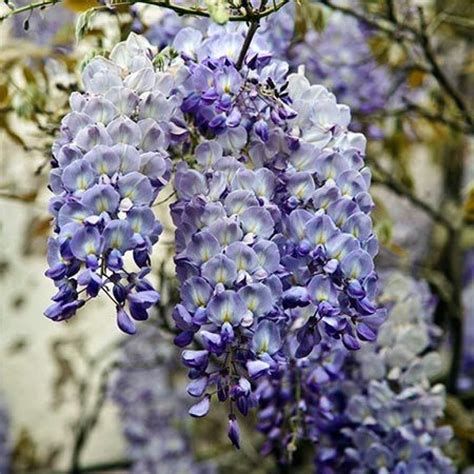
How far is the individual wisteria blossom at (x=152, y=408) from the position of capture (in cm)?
134

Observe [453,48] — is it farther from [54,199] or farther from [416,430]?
[54,199]

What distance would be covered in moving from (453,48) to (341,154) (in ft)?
3.70

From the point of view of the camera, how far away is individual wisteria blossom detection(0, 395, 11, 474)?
57.7 inches

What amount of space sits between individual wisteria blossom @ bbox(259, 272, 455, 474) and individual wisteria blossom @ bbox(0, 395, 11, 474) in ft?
2.56

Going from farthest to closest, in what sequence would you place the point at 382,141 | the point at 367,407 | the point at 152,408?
the point at 152,408
the point at 382,141
the point at 367,407

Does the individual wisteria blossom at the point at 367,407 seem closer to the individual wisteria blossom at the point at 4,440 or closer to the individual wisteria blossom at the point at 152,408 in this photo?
the individual wisteria blossom at the point at 152,408

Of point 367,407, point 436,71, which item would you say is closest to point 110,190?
point 367,407

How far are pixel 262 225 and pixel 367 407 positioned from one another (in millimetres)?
296

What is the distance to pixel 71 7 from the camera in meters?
0.84

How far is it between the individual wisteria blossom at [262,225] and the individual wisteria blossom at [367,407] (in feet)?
0.55

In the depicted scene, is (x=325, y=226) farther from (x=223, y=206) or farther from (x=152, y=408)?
(x=152, y=408)

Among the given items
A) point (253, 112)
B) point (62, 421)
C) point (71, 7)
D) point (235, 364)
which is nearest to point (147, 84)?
point (253, 112)

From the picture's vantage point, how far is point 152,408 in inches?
55.4

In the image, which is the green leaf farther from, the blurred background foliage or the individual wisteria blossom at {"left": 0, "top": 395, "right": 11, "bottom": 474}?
the individual wisteria blossom at {"left": 0, "top": 395, "right": 11, "bottom": 474}
